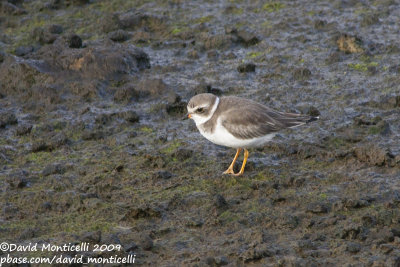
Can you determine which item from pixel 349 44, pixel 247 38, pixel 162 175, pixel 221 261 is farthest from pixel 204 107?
pixel 349 44

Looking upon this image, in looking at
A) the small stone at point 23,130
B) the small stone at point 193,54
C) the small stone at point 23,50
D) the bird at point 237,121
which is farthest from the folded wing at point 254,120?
the small stone at point 23,50

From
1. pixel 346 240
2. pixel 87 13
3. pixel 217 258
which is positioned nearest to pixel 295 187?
pixel 346 240

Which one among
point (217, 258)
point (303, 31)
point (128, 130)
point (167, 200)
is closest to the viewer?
point (217, 258)

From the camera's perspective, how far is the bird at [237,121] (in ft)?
30.3

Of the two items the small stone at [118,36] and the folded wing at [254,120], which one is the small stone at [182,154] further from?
the small stone at [118,36]

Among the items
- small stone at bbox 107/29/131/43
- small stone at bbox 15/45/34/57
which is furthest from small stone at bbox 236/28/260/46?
small stone at bbox 15/45/34/57

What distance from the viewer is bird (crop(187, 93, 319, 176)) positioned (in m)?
9.23

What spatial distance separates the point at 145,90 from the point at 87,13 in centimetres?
382

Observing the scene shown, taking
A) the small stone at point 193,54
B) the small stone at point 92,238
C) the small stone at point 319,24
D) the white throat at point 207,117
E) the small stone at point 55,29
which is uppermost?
the white throat at point 207,117

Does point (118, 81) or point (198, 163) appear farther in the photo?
point (118, 81)

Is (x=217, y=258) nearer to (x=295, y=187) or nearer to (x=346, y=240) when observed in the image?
(x=346, y=240)

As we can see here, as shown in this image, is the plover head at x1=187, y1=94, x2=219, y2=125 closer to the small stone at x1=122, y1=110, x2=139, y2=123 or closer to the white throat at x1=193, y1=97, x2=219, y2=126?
the white throat at x1=193, y1=97, x2=219, y2=126

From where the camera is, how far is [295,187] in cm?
891

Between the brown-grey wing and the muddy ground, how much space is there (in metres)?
0.61
